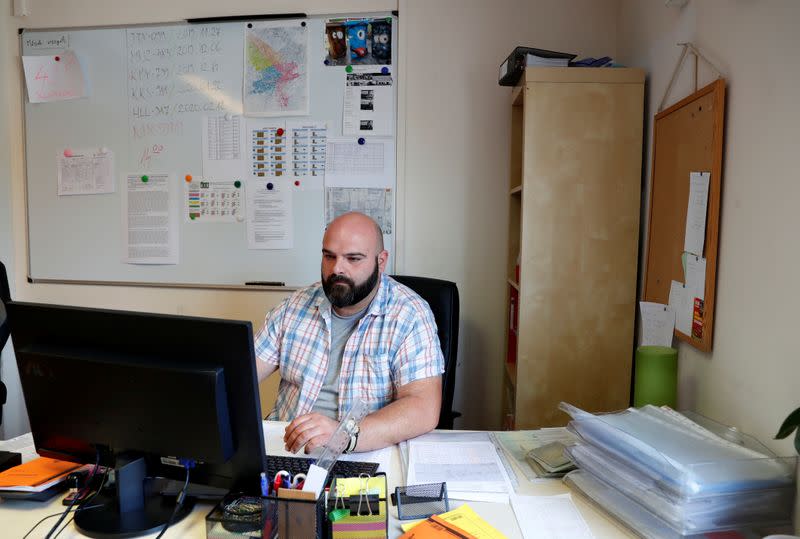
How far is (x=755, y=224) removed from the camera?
127cm

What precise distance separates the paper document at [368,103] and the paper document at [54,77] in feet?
4.47

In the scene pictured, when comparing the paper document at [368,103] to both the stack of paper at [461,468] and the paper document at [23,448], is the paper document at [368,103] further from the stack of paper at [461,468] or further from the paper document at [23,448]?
the paper document at [23,448]

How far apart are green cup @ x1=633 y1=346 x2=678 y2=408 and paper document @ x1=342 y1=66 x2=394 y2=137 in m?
1.50

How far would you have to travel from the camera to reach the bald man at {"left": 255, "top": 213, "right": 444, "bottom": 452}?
1.70 metres

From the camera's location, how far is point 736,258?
1355 millimetres

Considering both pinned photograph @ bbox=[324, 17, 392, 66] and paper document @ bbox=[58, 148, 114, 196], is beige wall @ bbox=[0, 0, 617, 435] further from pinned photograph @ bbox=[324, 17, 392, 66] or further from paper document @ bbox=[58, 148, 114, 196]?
paper document @ bbox=[58, 148, 114, 196]

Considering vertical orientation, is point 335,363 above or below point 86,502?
above

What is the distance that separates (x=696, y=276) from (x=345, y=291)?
1.03m

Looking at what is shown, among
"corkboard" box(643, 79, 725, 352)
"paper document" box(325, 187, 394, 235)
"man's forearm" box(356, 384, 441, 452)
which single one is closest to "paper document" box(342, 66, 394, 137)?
"paper document" box(325, 187, 394, 235)

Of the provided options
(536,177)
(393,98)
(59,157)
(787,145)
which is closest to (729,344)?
(787,145)

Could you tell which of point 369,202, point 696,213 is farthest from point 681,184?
point 369,202

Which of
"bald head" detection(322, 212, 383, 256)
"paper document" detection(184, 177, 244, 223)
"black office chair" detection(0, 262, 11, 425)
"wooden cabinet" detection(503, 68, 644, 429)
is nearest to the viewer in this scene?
"bald head" detection(322, 212, 383, 256)

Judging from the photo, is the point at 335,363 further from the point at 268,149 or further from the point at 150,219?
the point at 150,219

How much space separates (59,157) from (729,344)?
302 cm
